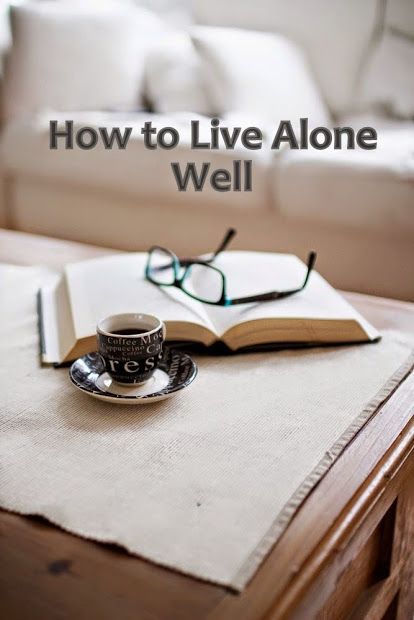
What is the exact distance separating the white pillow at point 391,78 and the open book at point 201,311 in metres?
1.57

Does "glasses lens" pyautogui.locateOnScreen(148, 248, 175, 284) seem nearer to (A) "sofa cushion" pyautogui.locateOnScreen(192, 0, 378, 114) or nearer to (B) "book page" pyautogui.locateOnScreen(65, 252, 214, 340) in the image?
(B) "book page" pyautogui.locateOnScreen(65, 252, 214, 340)

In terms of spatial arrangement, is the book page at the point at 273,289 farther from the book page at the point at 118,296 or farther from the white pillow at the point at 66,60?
the white pillow at the point at 66,60

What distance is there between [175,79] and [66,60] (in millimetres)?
361

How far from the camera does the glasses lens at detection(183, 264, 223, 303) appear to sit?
102 centimetres

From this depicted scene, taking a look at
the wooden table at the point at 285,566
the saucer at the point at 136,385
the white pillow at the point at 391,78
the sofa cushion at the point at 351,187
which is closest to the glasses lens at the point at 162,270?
the saucer at the point at 136,385

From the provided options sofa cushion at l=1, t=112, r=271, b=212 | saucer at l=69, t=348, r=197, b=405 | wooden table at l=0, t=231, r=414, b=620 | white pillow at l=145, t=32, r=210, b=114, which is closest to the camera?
wooden table at l=0, t=231, r=414, b=620

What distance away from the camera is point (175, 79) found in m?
2.42

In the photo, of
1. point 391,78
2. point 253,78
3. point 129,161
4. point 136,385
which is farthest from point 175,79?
point 136,385

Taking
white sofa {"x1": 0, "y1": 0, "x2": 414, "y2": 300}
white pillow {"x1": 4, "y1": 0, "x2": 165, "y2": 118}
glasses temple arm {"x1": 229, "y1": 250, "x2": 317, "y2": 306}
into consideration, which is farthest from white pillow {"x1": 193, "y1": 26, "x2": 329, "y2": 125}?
glasses temple arm {"x1": 229, "y1": 250, "x2": 317, "y2": 306}

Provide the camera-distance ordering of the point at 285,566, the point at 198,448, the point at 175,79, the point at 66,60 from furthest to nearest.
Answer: the point at 175,79 → the point at 66,60 → the point at 198,448 → the point at 285,566

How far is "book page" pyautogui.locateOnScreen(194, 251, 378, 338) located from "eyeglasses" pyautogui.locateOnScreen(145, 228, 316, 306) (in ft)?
0.04

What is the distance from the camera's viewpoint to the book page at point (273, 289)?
94cm

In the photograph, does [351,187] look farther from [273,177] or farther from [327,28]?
[327,28]

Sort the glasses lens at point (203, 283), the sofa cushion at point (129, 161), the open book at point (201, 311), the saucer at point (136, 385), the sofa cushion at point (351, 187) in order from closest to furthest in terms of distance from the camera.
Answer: the saucer at point (136, 385) → the open book at point (201, 311) → the glasses lens at point (203, 283) → the sofa cushion at point (351, 187) → the sofa cushion at point (129, 161)
